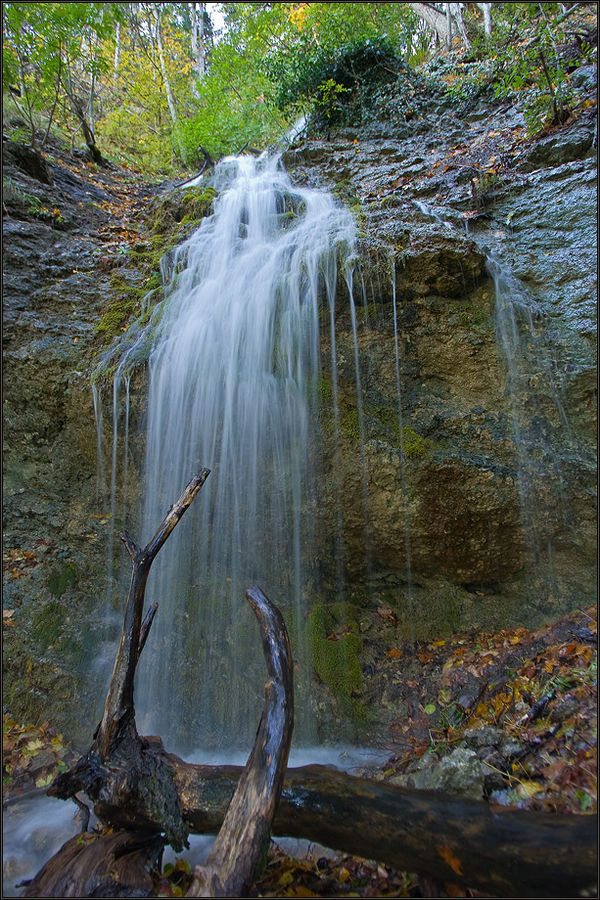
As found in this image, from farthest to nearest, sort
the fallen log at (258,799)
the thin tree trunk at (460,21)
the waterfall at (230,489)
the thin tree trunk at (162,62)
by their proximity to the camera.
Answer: the thin tree trunk at (162,62) < the thin tree trunk at (460,21) < the waterfall at (230,489) < the fallen log at (258,799)

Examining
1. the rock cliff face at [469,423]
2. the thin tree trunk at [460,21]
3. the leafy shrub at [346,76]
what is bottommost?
the rock cliff face at [469,423]

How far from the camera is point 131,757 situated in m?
2.67

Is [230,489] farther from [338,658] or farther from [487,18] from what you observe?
[487,18]

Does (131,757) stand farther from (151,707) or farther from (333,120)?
(333,120)

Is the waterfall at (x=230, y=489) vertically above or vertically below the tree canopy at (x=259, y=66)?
below

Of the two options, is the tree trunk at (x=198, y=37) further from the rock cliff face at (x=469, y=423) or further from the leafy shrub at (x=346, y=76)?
the rock cliff face at (x=469, y=423)

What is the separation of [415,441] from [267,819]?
342 centimetres

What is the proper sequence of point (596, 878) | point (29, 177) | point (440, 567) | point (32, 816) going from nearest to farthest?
1. point (596, 878)
2. point (32, 816)
3. point (440, 567)
4. point (29, 177)

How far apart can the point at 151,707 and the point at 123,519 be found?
6.57 feet

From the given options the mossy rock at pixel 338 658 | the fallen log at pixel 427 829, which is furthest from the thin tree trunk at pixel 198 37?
Answer: the fallen log at pixel 427 829

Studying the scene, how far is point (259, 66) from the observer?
10555mm

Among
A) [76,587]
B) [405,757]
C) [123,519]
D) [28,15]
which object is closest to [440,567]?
[405,757]

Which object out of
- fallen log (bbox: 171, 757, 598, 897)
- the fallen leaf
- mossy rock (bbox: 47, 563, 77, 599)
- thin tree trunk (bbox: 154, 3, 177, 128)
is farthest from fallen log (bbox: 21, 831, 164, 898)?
thin tree trunk (bbox: 154, 3, 177, 128)

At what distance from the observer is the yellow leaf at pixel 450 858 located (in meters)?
1.92
